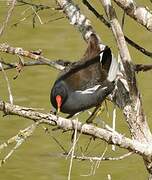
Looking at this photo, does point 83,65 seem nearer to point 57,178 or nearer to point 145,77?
point 57,178

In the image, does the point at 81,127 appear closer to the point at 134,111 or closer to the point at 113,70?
the point at 134,111

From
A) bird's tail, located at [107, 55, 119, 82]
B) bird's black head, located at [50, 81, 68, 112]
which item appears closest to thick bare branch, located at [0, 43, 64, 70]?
bird's black head, located at [50, 81, 68, 112]

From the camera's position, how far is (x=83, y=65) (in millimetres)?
3814

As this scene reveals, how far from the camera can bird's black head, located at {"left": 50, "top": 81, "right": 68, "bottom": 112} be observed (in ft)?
11.8

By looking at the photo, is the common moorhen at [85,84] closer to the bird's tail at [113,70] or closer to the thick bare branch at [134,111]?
the bird's tail at [113,70]

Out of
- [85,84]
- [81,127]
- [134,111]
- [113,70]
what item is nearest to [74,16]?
[113,70]

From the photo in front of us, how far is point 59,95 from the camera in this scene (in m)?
3.59

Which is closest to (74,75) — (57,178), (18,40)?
(57,178)

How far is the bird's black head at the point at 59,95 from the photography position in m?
3.59

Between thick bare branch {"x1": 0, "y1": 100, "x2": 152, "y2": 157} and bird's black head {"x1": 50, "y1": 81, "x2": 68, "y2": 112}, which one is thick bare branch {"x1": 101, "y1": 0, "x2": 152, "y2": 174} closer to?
thick bare branch {"x1": 0, "y1": 100, "x2": 152, "y2": 157}

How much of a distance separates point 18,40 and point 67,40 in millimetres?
561

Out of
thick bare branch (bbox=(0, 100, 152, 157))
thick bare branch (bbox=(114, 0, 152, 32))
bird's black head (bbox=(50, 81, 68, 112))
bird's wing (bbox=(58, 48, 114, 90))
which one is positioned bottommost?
thick bare branch (bbox=(0, 100, 152, 157))

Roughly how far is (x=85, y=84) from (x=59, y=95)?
0.27 metres

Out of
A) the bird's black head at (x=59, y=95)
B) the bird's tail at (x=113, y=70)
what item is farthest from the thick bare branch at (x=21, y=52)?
the bird's tail at (x=113, y=70)
